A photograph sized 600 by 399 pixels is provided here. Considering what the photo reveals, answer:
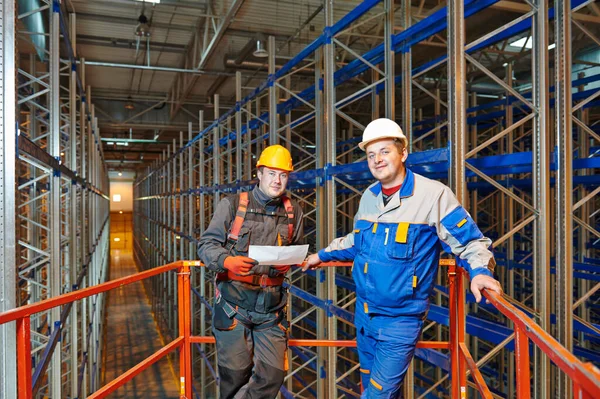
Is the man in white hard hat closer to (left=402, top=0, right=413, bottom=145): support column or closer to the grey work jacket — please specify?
the grey work jacket

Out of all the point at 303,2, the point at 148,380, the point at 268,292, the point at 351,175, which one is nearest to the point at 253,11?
the point at 303,2

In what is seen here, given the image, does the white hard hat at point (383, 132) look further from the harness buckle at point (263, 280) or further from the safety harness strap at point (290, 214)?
the harness buckle at point (263, 280)

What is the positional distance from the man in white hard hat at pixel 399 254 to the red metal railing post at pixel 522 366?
0.63 m

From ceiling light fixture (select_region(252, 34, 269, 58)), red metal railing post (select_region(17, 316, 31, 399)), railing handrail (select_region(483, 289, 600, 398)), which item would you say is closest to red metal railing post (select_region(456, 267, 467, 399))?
railing handrail (select_region(483, 289, 600, 398))

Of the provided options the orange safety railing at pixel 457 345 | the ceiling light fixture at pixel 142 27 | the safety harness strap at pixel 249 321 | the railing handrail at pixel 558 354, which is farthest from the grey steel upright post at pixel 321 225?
the ceiling light fixture at pixel 142 27

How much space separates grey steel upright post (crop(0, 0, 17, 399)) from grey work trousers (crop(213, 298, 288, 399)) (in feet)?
6.77

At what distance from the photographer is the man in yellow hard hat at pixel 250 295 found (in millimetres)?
3648

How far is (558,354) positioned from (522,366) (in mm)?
649

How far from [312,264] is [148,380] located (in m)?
16.0

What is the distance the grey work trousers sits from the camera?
12.0 feet

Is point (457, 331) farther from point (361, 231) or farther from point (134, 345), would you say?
point (134, 345)

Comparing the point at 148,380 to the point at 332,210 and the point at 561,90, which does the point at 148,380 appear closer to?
the point at 332,210

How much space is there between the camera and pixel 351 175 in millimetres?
7465

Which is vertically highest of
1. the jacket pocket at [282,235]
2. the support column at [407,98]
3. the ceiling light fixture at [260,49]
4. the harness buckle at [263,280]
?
the ceiling light fixture at [260,49]
